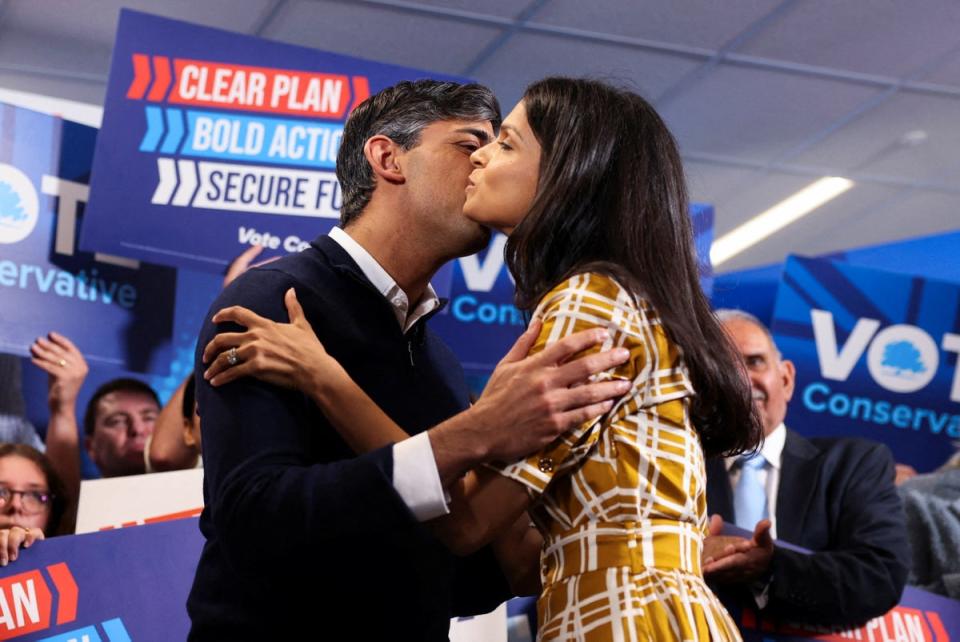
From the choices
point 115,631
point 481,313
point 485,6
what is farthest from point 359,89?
point 485,6

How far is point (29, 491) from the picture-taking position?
3070mm

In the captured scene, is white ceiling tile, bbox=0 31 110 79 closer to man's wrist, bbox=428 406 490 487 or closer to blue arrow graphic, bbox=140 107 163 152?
blue arrow graphic, bbox=140 107 163 152

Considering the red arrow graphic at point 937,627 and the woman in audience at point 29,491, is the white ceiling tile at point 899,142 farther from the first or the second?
the woman in audience at point 29,491

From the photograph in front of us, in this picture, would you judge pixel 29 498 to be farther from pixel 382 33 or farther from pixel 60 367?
pixel 382 33

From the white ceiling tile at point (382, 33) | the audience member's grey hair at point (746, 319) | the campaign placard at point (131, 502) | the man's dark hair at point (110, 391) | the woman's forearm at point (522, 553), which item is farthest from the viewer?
the white ceiling tile at point (382, 33)

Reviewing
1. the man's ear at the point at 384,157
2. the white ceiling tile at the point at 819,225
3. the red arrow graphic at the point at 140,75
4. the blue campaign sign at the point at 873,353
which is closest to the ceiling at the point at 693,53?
the white ceiling tile at the point at 819,225

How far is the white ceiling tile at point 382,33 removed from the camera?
5.54 meters

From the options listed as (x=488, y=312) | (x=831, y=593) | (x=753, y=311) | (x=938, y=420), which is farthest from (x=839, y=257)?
(x=831, y=593)

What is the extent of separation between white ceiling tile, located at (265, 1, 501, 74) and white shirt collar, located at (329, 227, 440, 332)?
363 centimetres

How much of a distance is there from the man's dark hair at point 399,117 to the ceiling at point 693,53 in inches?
127

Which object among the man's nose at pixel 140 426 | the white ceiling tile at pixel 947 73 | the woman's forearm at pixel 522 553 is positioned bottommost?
the woman's forearm at pixel 522 553

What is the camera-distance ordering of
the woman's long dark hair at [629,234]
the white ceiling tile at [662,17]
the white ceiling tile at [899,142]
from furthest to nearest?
the white ceiling tile at [899,142], the white ceiling tile at [662,17], the woman's long dark hair at [629,234]

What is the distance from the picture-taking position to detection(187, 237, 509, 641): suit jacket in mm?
1511

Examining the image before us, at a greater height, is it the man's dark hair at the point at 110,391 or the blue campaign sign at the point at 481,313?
the blue campaign sign at the point at 481,313
